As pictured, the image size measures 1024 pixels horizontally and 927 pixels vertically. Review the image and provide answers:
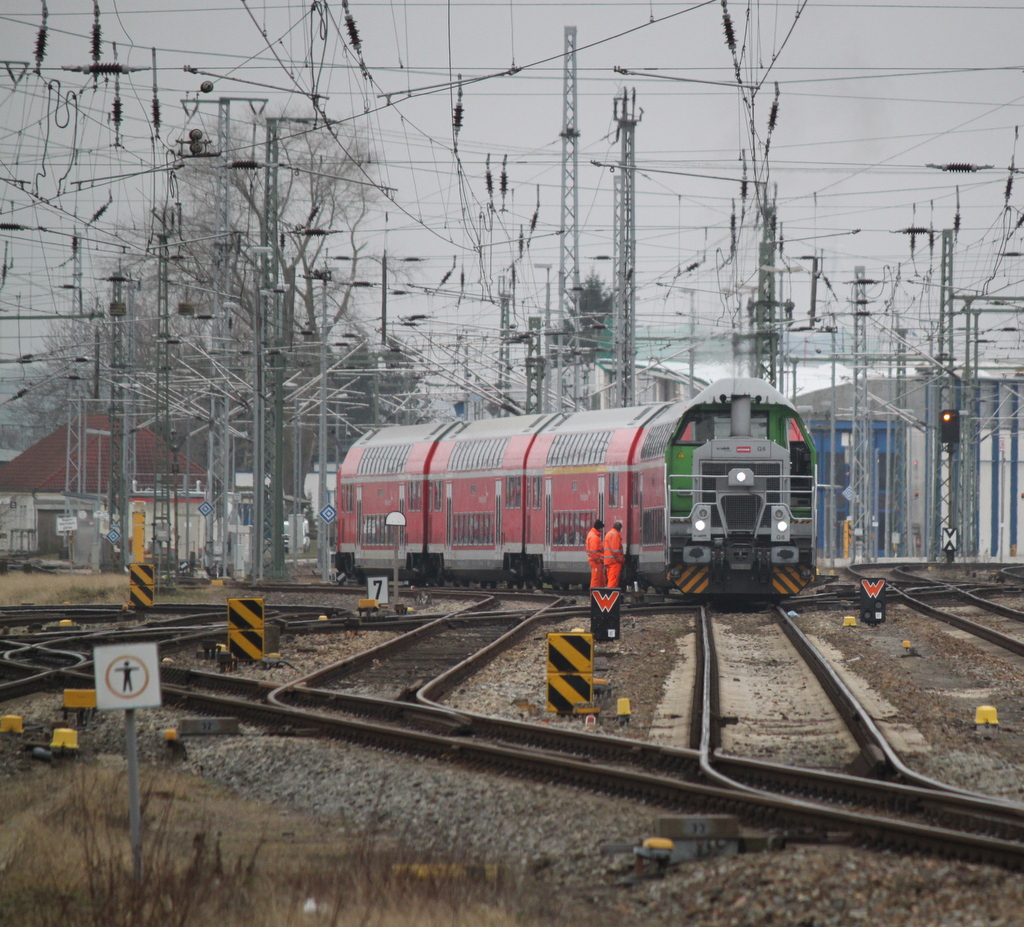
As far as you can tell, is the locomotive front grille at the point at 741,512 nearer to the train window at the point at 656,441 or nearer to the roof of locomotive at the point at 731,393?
the train window at the point at 656,441

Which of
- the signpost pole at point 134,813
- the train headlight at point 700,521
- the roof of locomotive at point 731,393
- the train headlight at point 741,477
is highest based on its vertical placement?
the roof of locomotive at point 731,393

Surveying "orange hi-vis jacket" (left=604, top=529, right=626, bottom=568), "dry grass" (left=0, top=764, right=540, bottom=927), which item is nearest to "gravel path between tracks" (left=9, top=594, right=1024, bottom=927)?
"dry grass" (left=0, top=764, right=540, bottom=927)

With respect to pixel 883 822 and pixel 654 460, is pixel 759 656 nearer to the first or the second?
pixel 654 460

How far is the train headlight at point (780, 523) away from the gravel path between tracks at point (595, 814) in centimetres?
860

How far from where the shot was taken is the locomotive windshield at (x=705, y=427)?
85.6 ft

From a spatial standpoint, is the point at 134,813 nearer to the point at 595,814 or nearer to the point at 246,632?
the point at 595,814

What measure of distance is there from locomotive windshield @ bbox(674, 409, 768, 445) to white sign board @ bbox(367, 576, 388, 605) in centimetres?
648

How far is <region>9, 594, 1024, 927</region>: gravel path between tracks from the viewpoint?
6625 mm

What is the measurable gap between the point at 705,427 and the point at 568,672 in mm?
13581

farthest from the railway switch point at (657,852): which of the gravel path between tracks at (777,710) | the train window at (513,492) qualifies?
the train window at (513,492)

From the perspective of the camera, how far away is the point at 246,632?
18.4m

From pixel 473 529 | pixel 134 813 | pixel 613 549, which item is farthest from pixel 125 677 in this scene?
Result: pixel 473 529

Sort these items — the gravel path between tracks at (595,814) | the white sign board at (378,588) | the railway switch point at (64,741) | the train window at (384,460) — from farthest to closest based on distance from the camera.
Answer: the train window at (384,460) → the white sign board at (378,588) → the railway switch point at (64,741) → the gravel path between tracks at (595,814)

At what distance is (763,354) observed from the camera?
3578 cm
